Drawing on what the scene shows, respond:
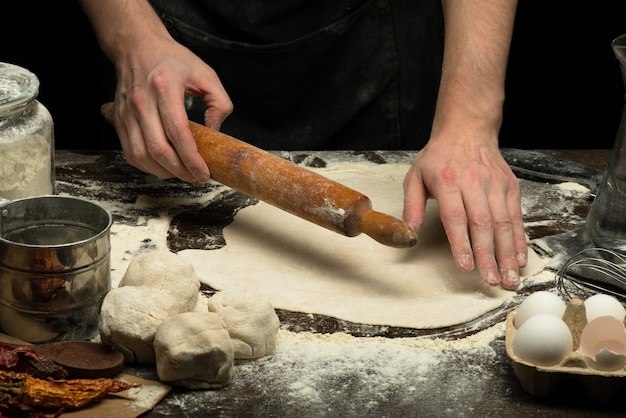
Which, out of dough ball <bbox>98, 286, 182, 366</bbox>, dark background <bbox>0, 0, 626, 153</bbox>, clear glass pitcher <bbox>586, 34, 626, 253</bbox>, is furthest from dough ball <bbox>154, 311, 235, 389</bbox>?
dark background <bbox>0, 0, 626, 153</bbox>

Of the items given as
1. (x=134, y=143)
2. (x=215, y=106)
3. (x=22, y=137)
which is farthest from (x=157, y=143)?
(x=22, y=137)

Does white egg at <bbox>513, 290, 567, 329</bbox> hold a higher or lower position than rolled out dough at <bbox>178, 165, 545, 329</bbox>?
higher

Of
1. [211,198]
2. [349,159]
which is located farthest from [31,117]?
[349,159]

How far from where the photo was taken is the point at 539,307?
1597mm

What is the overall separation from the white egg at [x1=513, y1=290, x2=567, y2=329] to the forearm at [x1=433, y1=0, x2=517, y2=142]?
0.66m

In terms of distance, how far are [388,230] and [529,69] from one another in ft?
6.69

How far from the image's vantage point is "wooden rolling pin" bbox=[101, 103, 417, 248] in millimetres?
1813

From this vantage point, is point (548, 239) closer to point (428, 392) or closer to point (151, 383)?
point (428, 392)

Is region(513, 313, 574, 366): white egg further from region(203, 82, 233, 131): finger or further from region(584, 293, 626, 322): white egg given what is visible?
region(203, 82, 233, 131): finger

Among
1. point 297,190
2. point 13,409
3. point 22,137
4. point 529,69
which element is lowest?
point 529,69

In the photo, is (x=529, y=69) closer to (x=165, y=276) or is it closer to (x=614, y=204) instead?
(x=614, y=204)

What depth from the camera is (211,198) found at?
90.0 inches

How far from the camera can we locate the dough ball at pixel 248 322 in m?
1.61

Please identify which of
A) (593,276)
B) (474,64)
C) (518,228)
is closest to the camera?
(593,276)
